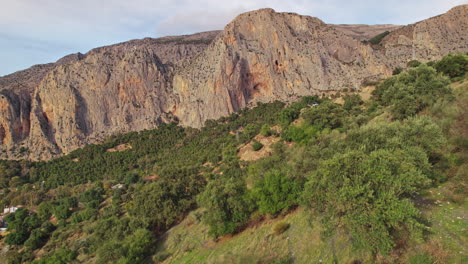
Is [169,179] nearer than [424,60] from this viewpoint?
Yes

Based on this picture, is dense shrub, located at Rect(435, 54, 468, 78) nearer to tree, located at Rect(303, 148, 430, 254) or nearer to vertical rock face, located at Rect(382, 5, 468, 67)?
vertical rock face, located at Rect(382, 5, 468, 67)

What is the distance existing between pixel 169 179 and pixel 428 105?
2886 centimetres

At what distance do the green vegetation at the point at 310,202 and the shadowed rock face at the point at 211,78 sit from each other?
17.4m

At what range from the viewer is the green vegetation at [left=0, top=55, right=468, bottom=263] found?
39.8ft

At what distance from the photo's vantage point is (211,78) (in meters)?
70.5

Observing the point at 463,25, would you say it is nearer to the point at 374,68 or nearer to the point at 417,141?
the point at 374,68

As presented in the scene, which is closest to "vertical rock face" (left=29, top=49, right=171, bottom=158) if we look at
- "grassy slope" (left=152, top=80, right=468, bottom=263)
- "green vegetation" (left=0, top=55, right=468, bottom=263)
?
"green vegetation" (left=0, top=55, right=468, bottom=263)

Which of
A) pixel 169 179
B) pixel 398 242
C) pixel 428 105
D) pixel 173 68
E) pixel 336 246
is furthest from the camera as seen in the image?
pixel 173 68

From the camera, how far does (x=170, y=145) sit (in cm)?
6769

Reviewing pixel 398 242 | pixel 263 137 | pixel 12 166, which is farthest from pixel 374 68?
pixel 12 166

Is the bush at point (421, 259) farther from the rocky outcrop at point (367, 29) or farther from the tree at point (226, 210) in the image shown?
the rocky outcrop at point (367, 29)

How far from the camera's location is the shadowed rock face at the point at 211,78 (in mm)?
67312

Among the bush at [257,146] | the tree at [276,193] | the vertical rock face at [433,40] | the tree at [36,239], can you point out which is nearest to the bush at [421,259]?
the tree at [276,193]

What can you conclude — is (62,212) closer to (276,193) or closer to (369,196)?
(276,193)
